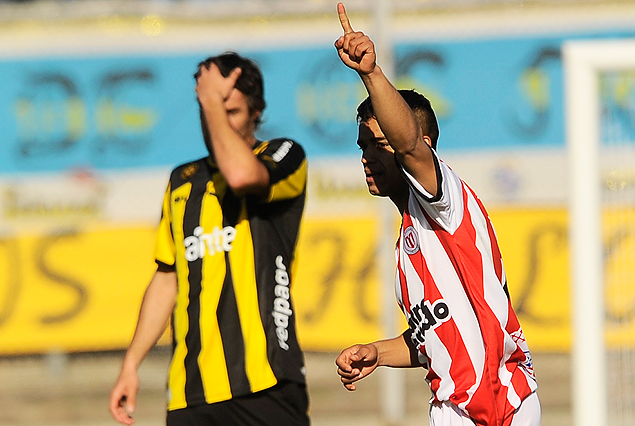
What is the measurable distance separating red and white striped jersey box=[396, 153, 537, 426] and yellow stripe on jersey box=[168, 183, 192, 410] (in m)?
0.89

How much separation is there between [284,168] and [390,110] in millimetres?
1027

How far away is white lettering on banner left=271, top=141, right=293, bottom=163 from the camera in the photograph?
3.02 meters

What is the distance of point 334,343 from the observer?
7.67 metres

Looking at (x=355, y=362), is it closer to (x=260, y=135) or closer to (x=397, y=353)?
(x=397, y=353)

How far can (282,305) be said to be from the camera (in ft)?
9.59

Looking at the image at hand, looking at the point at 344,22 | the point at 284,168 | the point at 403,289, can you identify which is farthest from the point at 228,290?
the point at 344,22

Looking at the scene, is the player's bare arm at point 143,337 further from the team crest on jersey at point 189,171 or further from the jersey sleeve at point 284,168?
the jersey sleeve at point 284,168

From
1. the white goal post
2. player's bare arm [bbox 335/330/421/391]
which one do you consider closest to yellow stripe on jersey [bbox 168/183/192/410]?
player's bare arm [bbox 335/330/421/391]

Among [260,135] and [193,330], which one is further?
[260,135]

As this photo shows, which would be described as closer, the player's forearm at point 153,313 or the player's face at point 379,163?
the player's face at point 379,163

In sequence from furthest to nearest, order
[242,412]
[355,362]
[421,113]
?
[242,412] → [355,362] → [421,113]

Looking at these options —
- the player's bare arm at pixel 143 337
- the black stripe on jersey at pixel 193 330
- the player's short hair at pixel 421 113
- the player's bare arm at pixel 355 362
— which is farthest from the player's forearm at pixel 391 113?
the player's bare arm at pixel 143 337

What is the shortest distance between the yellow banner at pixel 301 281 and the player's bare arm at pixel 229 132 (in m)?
4.76

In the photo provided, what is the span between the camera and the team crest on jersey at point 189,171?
3035 mm
